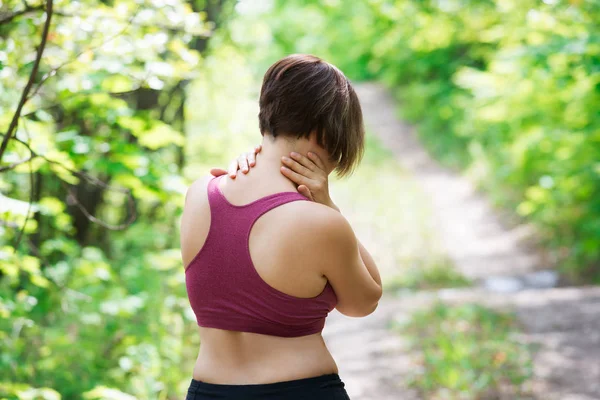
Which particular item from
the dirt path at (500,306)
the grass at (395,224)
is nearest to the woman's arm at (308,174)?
the dirt path at (500,306)

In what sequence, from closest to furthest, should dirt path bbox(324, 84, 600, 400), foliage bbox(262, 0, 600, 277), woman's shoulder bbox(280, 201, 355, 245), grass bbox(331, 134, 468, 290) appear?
woman's shoulder bbox(280, 201, 355, 245), dirt path bbox(324, 84, 600, 400), foliage bbox(262, 0, 600, 277), grass bbox(331, 134, 468, 290)

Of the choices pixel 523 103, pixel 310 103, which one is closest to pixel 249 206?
pixel 310 103

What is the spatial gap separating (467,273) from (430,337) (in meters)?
3.41

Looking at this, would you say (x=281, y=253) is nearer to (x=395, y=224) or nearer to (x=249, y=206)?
(x=249, y=206)

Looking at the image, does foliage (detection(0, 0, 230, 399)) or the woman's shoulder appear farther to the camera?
foliage (detection(0, 0, 230, 399))

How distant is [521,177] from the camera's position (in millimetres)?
9719

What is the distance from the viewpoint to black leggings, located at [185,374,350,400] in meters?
1.38

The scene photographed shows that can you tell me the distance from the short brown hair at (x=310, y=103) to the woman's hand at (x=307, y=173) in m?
0.05

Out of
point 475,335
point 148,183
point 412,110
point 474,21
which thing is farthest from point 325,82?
point 412,110

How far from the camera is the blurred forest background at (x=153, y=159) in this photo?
2.70 metres

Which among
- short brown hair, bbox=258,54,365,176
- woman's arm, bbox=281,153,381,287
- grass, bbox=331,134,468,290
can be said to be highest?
grass, bbox=331,134,468,290

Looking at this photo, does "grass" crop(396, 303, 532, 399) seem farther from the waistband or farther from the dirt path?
the waistband

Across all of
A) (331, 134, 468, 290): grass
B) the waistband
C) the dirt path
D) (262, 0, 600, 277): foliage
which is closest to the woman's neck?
the waistband

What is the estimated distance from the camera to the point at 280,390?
1384 mm
